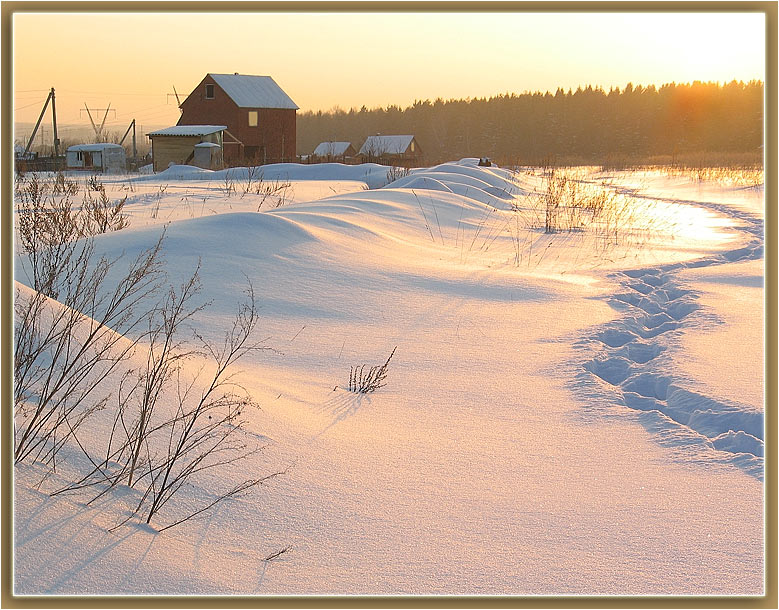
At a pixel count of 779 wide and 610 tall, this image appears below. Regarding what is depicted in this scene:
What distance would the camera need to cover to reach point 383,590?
189cm

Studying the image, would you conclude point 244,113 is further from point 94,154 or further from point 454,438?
point 454,438

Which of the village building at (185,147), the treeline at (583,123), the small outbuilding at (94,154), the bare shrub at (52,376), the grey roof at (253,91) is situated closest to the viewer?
the bare shrub at (52,376)

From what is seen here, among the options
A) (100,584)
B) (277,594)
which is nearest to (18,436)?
(100,584)

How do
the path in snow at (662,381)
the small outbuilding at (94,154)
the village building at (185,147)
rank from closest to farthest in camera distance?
the path in snow at (662,381) → the village building at (185,147) → the small outbuilding at (94,154)

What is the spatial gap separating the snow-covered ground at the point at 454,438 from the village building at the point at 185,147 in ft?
84.1

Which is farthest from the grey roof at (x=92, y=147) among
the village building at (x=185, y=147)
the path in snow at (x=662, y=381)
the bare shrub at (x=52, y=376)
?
the bare shrub at (x=52, y=376)

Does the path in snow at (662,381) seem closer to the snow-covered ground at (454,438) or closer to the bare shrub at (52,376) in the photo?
the snow-covered ground at (454,438)

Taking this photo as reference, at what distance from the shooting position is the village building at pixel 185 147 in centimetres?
3067

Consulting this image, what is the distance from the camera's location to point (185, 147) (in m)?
31.1

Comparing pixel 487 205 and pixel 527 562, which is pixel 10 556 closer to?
pixel 527 562

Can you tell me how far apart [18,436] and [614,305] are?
4274 millimetres

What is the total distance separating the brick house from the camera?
1379 inches

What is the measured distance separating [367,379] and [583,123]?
87023 millimetres

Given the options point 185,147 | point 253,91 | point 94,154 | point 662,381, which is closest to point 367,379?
point 662,381
